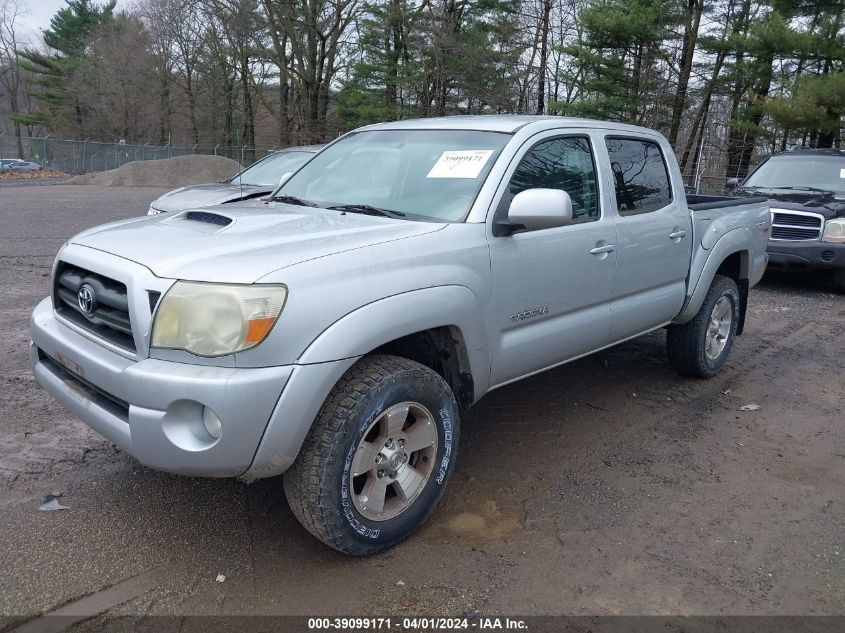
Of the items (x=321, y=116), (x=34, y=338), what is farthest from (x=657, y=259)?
(x=321, y=116)

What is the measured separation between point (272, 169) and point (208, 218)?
21.2 ft

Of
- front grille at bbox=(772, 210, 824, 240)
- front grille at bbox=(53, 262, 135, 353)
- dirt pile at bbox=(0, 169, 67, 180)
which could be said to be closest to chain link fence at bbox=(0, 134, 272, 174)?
dirt pile at bbox=(0, 169, 67, 180)

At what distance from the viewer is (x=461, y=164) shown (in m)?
3.68

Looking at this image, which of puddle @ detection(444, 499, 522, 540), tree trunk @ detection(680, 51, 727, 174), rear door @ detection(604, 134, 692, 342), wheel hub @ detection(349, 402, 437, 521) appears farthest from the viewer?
tree trunk @ detection(680, 51, 727, 174)

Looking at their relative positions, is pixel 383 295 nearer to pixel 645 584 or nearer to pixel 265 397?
pixel 265 397

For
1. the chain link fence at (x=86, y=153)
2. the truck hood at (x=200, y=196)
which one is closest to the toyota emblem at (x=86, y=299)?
the truck hood at (x=200, y=196)

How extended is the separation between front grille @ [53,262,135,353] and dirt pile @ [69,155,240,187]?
88.5 feet

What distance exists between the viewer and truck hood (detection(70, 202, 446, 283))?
A: 2666 mm

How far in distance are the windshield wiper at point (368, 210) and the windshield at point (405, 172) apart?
0.04 metres

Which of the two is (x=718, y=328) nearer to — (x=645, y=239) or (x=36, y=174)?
(x=645, y=239)

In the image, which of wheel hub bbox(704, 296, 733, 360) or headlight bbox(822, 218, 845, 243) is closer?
wheel hub bbox(704, 296, 733, 360)

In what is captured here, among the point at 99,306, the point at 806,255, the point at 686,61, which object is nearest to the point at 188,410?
the point at 99,306

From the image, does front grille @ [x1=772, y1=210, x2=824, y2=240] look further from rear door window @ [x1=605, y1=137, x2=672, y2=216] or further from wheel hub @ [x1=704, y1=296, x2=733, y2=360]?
rear door window @ [x1=605, y1=137, x2=672, y2=216]

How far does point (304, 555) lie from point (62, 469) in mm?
1543
